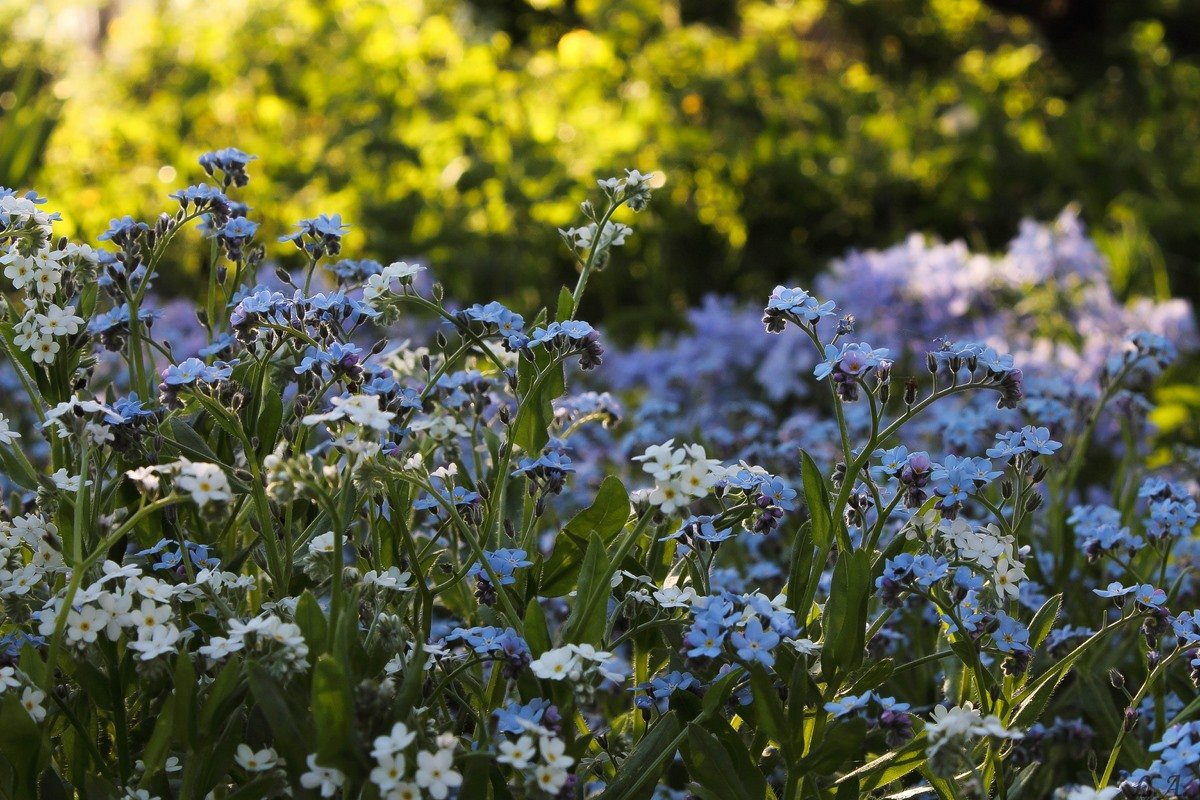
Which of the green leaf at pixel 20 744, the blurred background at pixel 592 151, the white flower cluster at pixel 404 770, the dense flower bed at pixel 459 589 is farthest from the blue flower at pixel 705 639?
the blurred background at pixel 592 151

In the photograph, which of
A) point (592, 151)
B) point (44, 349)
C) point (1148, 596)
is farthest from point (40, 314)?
point (592, 151)

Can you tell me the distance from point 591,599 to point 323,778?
0.38 meters

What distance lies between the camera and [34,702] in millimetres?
1567

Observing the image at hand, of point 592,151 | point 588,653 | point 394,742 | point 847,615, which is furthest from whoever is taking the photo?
point 592,151

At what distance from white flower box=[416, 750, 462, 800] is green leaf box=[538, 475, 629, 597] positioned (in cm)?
47

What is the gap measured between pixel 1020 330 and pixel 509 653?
3252mm

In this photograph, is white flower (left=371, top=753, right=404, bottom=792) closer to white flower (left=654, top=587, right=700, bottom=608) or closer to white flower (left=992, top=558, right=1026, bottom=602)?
white flower (left=654, top=587, right=700, bottom=608)

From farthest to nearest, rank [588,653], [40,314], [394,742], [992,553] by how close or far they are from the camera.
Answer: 1. [40,314]
2. [992,553]
3. [588,653]
4. [394,742]

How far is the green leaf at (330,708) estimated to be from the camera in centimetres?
140

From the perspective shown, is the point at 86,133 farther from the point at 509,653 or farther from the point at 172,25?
the point at 509,653

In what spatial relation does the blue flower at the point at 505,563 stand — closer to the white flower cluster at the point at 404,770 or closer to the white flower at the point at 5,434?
the white flower cluster at the point at 404,770

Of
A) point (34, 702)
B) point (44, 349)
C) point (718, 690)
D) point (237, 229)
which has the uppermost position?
point (237, 229)

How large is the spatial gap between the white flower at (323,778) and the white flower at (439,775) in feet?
0.36

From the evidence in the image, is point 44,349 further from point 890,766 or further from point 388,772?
point 890,766
